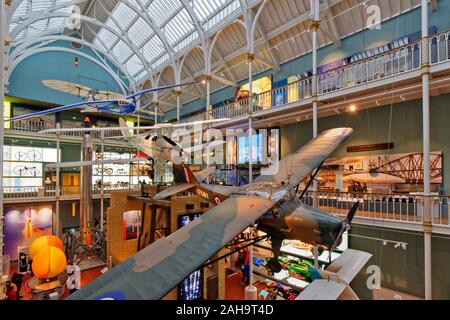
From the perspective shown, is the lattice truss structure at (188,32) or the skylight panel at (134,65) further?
the skylight panel at (134,65)

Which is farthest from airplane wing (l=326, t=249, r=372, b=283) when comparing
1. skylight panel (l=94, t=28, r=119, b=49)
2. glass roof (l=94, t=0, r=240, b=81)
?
skylight panel (l=94, t=28, r=119, b=49)

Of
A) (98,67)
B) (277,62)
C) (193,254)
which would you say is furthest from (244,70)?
(193,254)

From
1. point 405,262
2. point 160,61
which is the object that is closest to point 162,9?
point 160,61

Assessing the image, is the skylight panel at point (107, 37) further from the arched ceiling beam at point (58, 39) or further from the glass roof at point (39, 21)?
the glass roof at point (39, 21)

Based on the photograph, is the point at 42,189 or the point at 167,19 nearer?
the point at 42,189

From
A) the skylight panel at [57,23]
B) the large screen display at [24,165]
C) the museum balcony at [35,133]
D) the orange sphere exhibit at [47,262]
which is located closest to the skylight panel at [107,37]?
the skylight panel at [57,23]

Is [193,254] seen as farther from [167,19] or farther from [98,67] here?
[98,67]

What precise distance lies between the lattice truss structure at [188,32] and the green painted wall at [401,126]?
4316 mm

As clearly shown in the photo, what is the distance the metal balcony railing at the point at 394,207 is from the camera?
22.5 ft

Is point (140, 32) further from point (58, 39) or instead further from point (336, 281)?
point (336, 281)

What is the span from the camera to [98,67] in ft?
71.3

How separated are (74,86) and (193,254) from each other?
13.5 metres

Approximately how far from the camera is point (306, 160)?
176 inches

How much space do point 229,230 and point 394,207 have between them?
8096 mm
